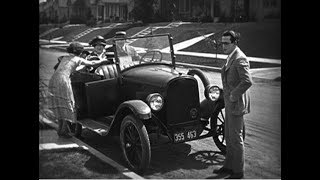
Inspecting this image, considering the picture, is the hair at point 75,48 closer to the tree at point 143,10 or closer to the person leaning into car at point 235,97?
the tree at point 143,10

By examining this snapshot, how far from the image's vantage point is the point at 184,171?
498cm

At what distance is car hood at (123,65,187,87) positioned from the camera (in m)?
5.32

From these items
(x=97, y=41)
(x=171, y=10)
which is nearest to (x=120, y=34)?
(x=97, y=41)

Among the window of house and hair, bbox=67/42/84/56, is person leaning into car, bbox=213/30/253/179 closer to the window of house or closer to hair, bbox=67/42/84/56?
the window of house

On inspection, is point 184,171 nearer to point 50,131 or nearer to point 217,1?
point 50,131

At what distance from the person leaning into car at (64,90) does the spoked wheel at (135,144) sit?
0.60 meters

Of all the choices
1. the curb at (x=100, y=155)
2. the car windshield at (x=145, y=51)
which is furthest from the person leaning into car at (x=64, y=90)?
the car windshield at (x=145, y=51)

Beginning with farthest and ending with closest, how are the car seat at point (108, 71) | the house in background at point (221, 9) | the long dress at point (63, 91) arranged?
1. the car seat at point (108, 71)
2. the long dress at point (63, 91)
3. the house in background at point (221, 9)

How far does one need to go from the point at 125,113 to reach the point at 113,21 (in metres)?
0.96

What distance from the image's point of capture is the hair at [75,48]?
5.31 m
